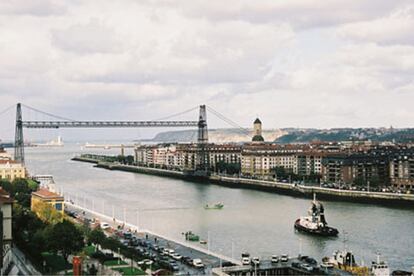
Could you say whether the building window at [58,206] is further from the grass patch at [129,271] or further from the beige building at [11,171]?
the beige building at [11,171]

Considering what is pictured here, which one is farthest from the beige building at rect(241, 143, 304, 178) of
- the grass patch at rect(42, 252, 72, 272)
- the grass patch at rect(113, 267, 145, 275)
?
the grass patch at rect(113, 267, 145, 275)

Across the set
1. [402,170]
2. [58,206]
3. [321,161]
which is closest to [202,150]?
[321,161]

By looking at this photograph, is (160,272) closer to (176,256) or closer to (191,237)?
(176,256)

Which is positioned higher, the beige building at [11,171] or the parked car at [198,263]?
the beige building at [11,171]

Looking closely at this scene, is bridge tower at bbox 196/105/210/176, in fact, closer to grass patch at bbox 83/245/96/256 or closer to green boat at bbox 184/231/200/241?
green boat at bbox 184/231/200/241

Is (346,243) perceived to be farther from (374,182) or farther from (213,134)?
(213,134)

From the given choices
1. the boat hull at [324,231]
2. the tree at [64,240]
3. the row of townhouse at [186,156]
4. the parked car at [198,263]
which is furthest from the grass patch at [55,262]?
the row of townhouse at [186,156]
